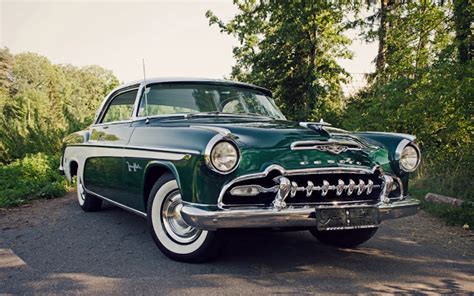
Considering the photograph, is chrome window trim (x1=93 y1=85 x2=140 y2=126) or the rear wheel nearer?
chrome window trim (x1=93 y1=85 x2=140 y2=126)

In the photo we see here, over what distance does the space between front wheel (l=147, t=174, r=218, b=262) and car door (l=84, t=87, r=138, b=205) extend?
2.24ft

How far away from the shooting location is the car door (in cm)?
414

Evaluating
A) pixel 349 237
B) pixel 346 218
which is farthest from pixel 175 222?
pixel 349 237

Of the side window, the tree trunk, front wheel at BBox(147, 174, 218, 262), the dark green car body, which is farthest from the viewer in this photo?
the tree trunk

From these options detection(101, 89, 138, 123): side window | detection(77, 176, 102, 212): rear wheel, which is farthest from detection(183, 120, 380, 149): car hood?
detection(77, 176, 102, 212): rear wheel

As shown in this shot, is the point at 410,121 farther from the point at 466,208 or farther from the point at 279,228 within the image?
the point at 279,228

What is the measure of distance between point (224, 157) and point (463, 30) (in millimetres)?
6954

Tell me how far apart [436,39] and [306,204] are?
28.4 feet

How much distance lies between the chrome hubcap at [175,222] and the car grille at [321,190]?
21.9 inches

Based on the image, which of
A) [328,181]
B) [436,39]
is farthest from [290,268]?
[436,39]

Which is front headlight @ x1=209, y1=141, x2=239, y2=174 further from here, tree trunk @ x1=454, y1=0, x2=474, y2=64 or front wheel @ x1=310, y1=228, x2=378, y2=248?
tree trunk @ x1=454, y1=0, x2=474, y2=64

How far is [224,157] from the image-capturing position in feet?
9.59

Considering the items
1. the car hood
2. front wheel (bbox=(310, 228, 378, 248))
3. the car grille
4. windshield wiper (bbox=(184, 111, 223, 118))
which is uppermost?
windshield wiper (bbox=(184, 111, 223, 118))

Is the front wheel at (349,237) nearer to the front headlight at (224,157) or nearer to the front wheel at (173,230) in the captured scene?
the front wheel at (173,230)
